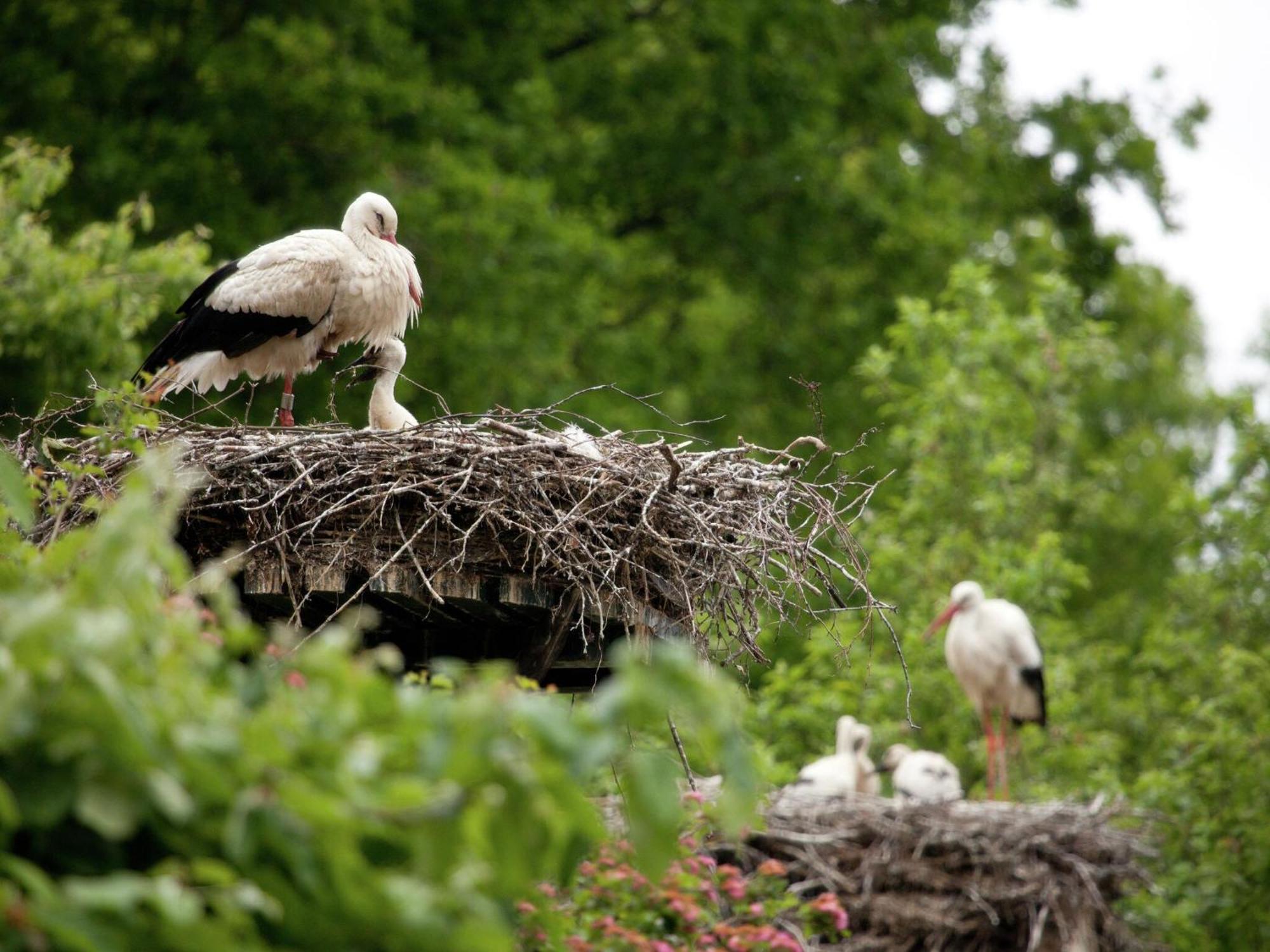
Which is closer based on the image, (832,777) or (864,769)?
(832,777)

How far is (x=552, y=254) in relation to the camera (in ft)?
43.0

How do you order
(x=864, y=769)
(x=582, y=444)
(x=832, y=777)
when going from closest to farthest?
(x=582, y=444)
(x=832, y=777)
(x=864, y=769)

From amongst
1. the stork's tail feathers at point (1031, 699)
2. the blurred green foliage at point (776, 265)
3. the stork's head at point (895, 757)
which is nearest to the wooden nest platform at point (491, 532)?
the blurred green foliage at point (776, 265)

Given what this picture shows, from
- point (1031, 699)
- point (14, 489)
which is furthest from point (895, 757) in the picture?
point (14, 489)

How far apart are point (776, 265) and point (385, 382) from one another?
10.5 meters

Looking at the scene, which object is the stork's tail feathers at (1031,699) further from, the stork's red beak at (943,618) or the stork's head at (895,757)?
the stork's head at (895,757)

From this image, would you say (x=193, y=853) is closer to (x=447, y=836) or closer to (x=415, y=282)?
(x=447, y=836)

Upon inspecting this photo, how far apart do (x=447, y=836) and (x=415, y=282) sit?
463cm

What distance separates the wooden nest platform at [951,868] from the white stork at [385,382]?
9.82ft

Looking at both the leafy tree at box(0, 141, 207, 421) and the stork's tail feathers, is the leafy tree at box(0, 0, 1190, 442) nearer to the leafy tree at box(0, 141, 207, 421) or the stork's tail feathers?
the leafy tree at box(0, 141, 207, 421)

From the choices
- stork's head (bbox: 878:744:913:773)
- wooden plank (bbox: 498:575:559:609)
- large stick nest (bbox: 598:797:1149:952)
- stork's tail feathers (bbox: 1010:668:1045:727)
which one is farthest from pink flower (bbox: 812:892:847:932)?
stork's tail feathers (bbox: 1010:668:1045:727)

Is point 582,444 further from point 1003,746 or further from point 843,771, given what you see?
point 1003,746

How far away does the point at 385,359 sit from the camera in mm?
5914

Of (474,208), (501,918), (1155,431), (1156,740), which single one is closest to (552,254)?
(474,208)
